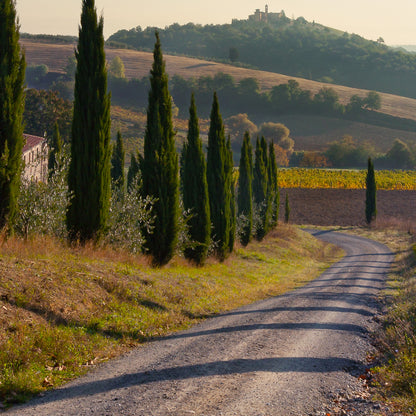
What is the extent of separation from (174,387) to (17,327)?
Result: 347 cm

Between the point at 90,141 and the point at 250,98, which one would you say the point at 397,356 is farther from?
the point at 250,98

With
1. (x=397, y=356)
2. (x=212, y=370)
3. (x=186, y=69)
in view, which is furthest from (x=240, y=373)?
(x=186, y=69)

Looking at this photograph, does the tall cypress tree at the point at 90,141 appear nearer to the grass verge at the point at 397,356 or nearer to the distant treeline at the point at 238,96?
the grass verge at the point at 397,356

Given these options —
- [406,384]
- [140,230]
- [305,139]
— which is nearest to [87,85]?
[140,230]

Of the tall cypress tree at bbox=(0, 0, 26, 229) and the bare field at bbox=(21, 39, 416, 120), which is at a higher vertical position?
the bare field at bbox=(21, 39, 416, 120)

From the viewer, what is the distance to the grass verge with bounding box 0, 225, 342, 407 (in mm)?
8844

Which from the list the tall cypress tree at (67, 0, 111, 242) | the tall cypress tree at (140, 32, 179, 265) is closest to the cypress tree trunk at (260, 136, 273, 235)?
the tall cypress tree at (140, 32, 179, 265)

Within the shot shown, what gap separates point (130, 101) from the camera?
15475 cm

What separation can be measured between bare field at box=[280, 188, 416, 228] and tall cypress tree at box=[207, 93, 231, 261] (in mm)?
39892

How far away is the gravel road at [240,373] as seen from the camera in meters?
7.40

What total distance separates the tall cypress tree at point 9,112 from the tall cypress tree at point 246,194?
75.5ft

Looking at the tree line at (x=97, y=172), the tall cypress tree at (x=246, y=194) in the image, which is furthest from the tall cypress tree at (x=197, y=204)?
the tall cypress tree at (x=246, y=194)

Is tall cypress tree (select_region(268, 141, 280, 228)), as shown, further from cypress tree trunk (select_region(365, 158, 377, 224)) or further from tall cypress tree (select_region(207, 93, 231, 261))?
cypress tree trunk (select_region(365, 158, 377, 224))

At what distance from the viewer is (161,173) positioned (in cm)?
2003
